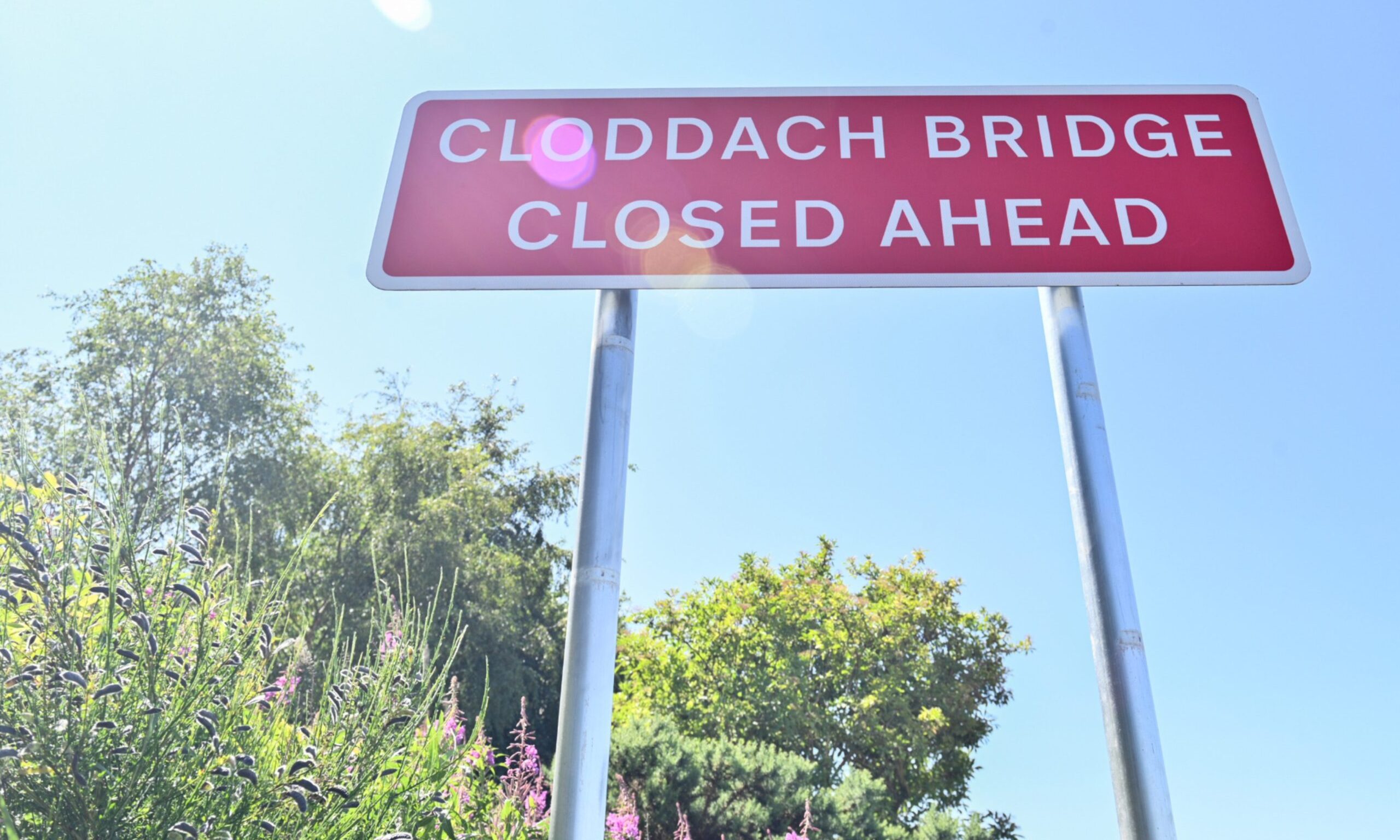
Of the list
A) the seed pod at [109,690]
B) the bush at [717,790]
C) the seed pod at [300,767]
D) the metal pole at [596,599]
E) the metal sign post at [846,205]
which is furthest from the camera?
the bush at [717,790]

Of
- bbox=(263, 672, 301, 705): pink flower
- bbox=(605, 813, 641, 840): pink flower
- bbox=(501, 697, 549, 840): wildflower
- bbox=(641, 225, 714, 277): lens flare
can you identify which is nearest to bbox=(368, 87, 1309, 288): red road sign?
bbox=(641, 225, 714, 277): lens flare

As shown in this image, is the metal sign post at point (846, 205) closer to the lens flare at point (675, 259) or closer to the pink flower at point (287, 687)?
the lens flare at point (675, 259)

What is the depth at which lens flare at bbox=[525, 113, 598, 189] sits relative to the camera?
2.19 m

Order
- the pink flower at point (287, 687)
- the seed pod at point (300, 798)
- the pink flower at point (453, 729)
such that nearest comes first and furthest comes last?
the seed pod at point (300, 798) < the pink flower at point (287, 687) < the pink flower at point (453, 729)

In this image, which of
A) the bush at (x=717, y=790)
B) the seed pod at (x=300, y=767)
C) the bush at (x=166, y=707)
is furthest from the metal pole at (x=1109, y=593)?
the bush at (x=717, y=790)

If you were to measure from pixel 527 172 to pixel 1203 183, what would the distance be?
167 cm

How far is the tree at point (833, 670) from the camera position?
18094 mm

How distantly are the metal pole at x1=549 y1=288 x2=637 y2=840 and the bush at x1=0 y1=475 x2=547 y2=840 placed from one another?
49.6 inches

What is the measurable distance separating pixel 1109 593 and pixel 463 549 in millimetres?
21913

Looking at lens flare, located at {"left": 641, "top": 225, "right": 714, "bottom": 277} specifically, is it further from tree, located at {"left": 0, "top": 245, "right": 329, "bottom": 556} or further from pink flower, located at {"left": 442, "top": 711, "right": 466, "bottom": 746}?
tree, located at {"left": 0, "top": 245, "right": 329, "bottom": 556}

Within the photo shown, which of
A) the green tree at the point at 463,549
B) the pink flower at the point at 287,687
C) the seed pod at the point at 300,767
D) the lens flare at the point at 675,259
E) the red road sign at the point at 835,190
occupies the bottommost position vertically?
the seed pod at the point at 300,767

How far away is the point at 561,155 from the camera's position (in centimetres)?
226

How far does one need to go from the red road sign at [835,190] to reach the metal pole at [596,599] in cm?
24

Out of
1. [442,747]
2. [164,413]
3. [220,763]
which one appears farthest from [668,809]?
[164,413]
